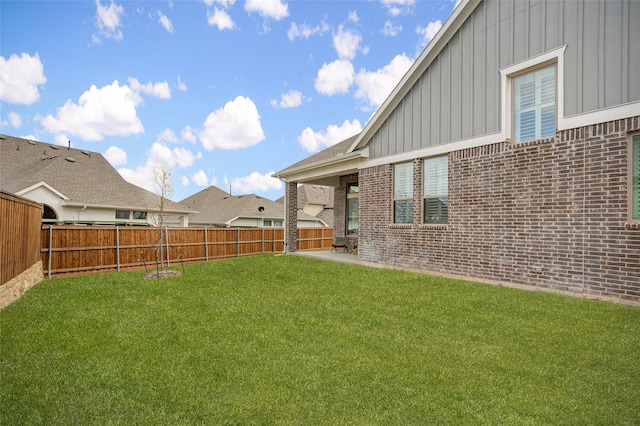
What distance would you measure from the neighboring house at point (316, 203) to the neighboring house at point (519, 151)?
960 inches

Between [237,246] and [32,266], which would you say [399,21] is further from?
[32,266]

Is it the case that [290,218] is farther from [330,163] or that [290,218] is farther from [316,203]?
[316,203]

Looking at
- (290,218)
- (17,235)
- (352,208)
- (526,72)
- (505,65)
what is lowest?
(17,235)

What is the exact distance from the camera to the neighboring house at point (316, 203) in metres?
35.6

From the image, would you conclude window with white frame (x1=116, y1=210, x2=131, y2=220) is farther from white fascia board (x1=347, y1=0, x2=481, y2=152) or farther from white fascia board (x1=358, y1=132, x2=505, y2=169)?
white fascia board (x1=347, y1=0, x2=481, y2=152)

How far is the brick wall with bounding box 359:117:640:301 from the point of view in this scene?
20.6ft

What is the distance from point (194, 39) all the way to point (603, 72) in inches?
510

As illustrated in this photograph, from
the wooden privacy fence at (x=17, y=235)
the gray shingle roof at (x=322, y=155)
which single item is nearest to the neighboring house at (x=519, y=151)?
the gray shingle roof at (x=322, y=155)

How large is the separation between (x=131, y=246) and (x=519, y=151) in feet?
41.4

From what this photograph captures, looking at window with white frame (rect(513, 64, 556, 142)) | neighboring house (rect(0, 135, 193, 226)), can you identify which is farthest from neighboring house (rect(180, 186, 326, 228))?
window with white frame (rect(513, 64, 556, 142))

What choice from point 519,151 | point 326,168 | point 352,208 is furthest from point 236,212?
point 519,151

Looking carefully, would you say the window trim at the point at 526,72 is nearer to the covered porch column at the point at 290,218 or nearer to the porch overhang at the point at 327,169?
the porch overhang at the point at 327,169

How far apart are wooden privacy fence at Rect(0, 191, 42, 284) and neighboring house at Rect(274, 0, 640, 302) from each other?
9114 millimetres

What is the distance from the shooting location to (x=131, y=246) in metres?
12.7
